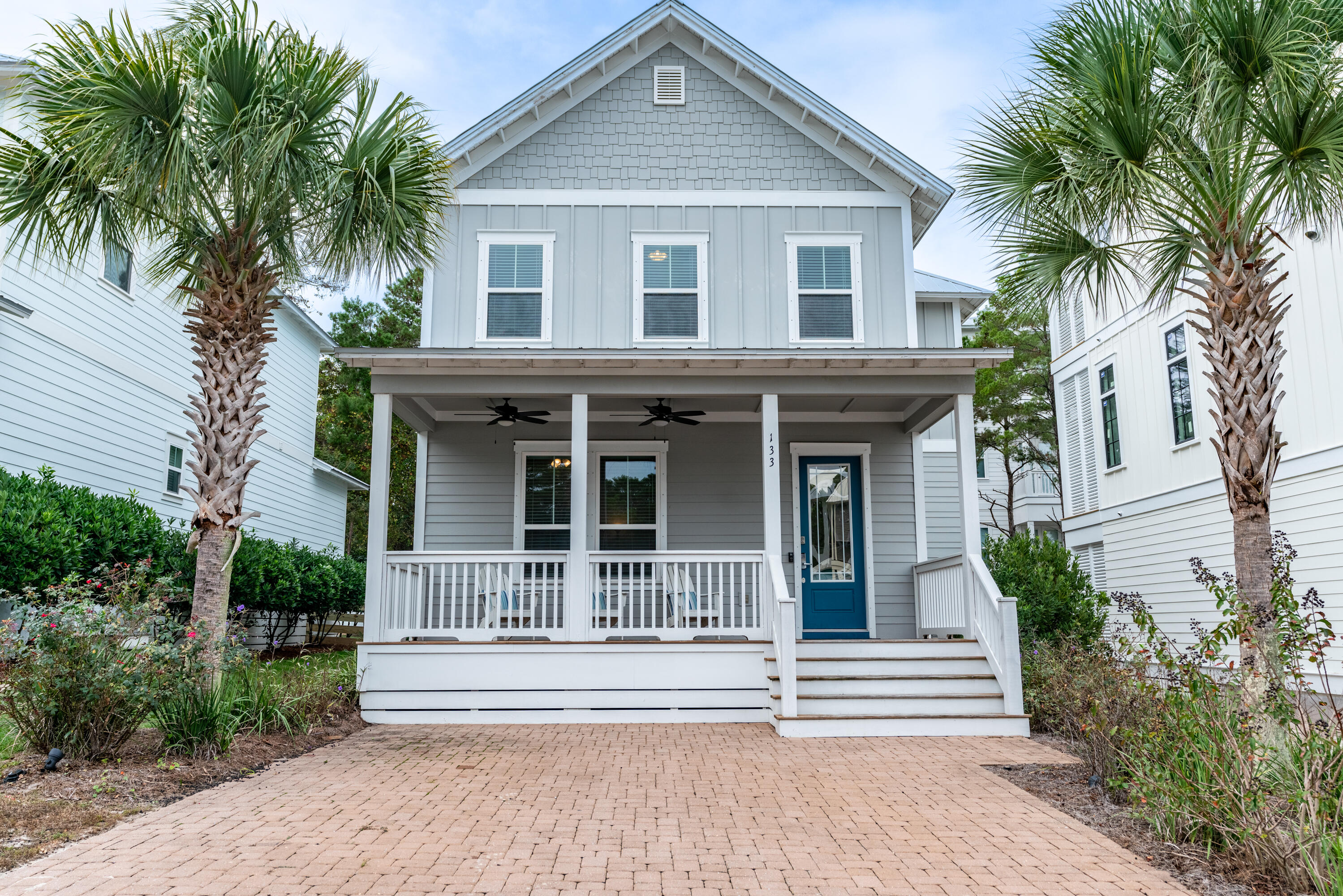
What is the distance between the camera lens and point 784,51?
1421 centimetres

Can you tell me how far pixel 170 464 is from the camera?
47.1 feet

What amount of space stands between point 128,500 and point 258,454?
214 inches

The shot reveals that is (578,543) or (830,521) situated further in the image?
(830,521)

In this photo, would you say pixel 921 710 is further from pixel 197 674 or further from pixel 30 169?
pixel 30 169

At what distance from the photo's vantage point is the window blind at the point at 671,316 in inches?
448

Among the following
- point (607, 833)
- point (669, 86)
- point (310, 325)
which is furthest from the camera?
point (310, 325)

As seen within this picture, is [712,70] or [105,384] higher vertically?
[712,70]

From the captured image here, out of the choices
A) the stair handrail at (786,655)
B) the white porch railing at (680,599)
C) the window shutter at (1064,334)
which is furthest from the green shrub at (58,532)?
the window shutter at (1064,334)

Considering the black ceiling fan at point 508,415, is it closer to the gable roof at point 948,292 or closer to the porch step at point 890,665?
Result: the porch step at point 890,665

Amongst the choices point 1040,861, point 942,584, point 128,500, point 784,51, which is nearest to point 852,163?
point 784,51

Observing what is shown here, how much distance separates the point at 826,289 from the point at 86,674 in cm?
881

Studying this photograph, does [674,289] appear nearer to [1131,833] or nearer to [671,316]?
[671,316]

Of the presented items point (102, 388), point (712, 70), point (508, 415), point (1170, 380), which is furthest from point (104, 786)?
point (1170, 380)

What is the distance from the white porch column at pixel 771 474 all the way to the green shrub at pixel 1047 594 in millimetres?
3185
